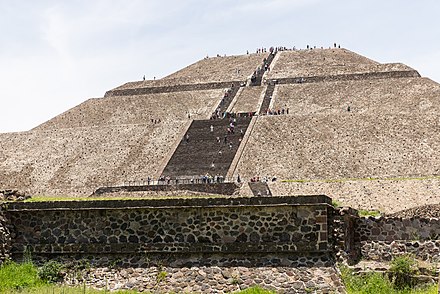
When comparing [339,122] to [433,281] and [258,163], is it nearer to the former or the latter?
[258,163]

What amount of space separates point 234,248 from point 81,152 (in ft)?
114

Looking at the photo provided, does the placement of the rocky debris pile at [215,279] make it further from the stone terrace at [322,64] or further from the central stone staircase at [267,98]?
the stone terrace at [322,64]

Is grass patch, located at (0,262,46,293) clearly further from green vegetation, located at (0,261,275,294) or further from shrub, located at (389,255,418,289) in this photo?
shrub, located at (389,255,418,289)

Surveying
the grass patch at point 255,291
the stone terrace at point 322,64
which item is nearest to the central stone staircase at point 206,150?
the stone terrace at point 322,64

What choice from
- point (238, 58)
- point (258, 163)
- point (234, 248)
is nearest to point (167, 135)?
point (258, 163)

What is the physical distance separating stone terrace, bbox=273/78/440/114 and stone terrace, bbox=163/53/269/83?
8094 mm

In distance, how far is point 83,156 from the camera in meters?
46.6

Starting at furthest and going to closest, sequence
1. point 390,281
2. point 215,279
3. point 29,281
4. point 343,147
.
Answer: point 343,147, point 29,281, point 215,279, point 390,281

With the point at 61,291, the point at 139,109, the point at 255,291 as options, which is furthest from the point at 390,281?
the point at 139,109

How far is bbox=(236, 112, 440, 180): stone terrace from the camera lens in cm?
3891

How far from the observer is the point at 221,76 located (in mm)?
69000

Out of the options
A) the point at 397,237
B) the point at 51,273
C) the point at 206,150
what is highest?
the point at 206,150

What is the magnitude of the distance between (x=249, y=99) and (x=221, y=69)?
46.9 feet

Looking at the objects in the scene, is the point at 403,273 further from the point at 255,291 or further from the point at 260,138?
the point at 260,138
